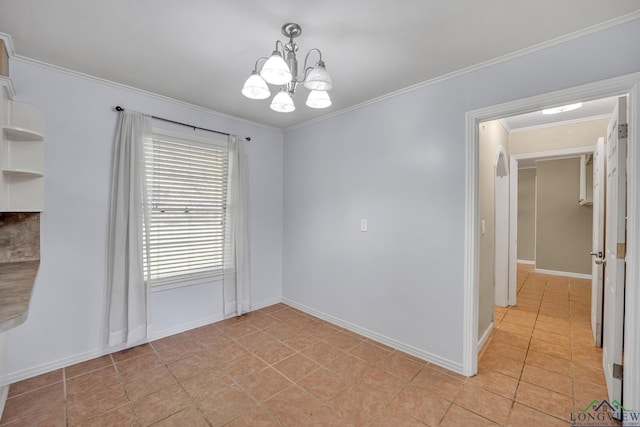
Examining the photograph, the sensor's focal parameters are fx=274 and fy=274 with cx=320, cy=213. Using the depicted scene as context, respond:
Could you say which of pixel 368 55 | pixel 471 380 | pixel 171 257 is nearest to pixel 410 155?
pixel 368 55

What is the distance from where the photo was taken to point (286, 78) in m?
1.57

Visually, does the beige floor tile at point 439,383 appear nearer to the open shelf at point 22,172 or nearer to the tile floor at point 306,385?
the tile floor at point 306,385

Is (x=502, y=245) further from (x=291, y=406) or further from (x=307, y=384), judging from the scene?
(x=291, y=406)

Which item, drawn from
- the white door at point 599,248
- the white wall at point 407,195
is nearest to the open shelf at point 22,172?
the white wall at point 407,195

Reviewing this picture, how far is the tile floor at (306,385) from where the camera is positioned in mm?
1827

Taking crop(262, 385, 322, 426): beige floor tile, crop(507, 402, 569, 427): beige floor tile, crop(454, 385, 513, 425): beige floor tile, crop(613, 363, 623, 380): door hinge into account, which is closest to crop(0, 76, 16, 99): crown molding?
crop(262, 385, 322, 426): beige floor tile

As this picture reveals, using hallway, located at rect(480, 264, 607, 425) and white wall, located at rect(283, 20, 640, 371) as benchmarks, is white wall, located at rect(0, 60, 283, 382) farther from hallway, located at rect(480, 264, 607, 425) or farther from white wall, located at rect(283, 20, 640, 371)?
hallway, located at rect(480, 264, 607, 425)

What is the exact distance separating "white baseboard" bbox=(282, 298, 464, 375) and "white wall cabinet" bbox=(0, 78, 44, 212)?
114 inches

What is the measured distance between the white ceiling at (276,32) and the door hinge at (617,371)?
218cm

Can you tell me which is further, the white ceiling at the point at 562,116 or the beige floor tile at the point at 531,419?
the white ceiling at the point at 562,116

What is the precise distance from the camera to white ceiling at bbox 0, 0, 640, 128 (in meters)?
1.58

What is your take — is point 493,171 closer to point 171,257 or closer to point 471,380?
point 471,380

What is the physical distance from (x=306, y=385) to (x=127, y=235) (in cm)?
212

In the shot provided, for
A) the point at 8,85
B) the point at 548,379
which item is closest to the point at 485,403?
the point at 548,379
